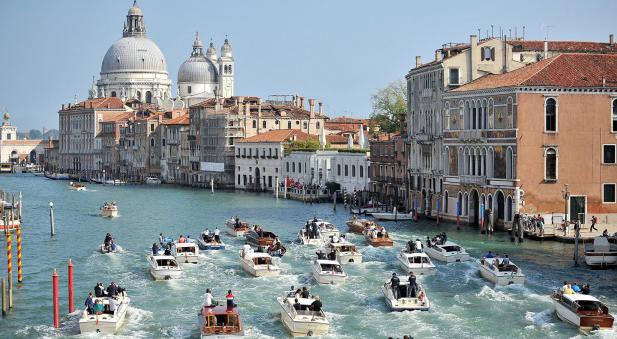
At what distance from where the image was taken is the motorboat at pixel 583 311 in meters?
25.2

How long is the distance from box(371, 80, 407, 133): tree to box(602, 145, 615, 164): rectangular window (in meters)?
37.5

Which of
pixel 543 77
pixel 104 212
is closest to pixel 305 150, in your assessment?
pixel 104 212

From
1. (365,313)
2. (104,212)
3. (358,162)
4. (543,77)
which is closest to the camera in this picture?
(365,313)

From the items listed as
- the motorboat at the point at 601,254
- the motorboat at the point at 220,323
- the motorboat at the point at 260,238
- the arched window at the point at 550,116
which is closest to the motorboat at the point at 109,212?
the motorboat at the point at 260,238

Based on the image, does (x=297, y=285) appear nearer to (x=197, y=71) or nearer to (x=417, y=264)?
(x=417, y=264)

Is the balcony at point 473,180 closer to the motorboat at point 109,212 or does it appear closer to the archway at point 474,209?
the archway at point 474,209

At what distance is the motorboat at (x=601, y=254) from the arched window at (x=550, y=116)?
9.38m

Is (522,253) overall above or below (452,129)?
below

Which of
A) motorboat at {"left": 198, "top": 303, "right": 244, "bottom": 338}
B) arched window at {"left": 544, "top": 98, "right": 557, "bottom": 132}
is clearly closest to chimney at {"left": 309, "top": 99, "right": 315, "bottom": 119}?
arched window at {"left": 544, "top": 98, "right": 557, "bottom": 132}

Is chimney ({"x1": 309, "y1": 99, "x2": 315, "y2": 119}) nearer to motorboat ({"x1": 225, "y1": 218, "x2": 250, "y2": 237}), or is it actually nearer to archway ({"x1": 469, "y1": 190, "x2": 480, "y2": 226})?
motorboat ({"x1": 225, "y1": 218, "x2": 250, "y2": 237})

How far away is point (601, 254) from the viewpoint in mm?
33250

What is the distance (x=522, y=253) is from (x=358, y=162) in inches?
1172

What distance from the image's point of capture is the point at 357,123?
9744 cm

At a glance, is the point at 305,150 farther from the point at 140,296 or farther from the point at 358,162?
the point at 140,296
